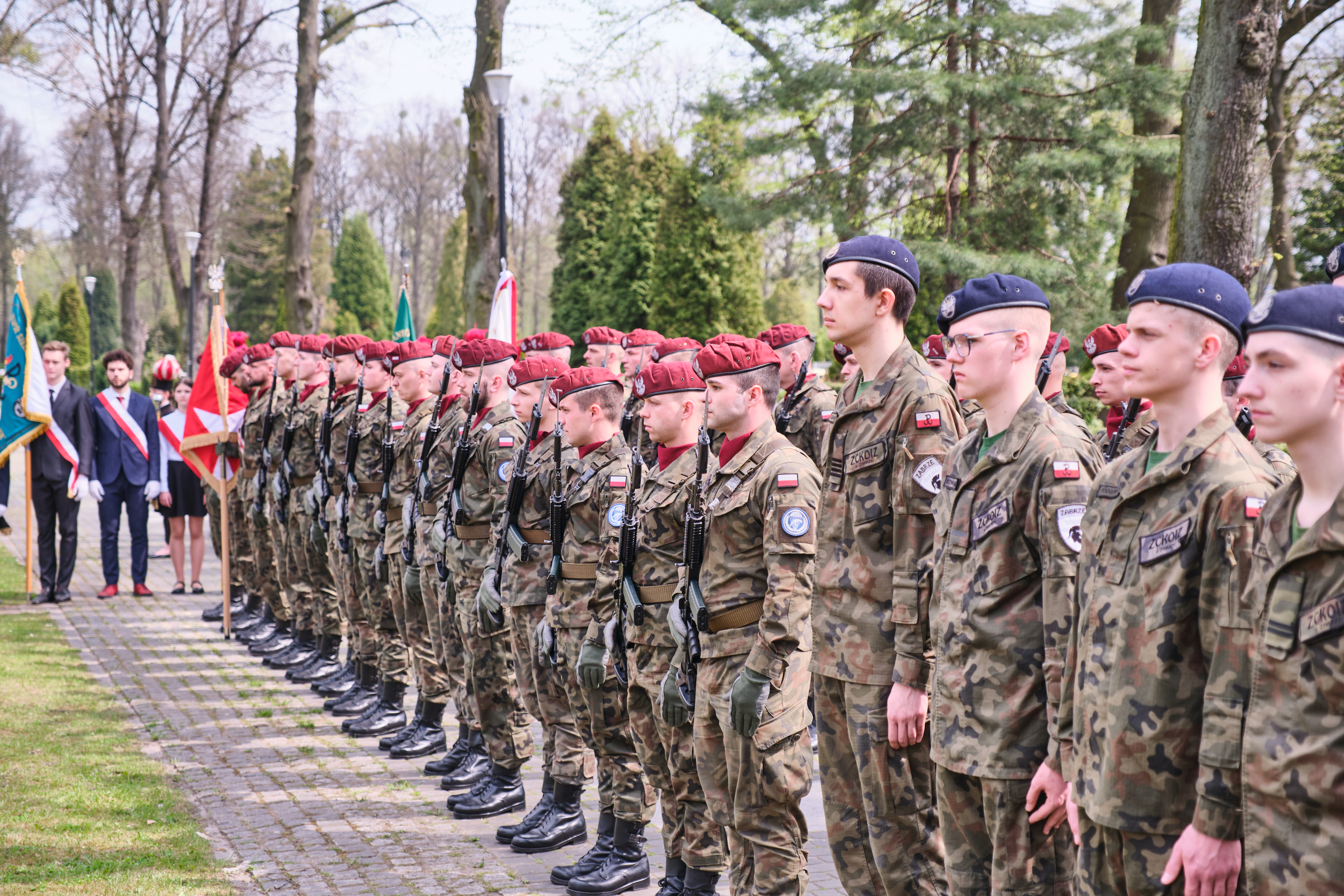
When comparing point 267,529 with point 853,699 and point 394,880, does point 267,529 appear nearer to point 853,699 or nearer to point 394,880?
point 394,880

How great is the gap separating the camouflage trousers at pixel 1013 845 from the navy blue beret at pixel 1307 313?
1377mm

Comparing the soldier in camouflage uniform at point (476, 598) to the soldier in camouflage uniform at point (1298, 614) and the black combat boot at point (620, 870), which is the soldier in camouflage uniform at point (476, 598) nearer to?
the black combat boot at point (620, 870)

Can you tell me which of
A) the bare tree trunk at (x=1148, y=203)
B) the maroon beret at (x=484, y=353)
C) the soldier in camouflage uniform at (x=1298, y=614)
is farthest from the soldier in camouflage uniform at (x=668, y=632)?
the bare tree trunk at (x=1148, y=203)

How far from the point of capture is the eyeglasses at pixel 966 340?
3322 millimetres

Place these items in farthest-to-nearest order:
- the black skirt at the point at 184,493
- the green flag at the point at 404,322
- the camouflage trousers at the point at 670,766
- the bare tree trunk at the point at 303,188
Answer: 1. the bare tree trunk at the point at 303,188
2. the green flag at the point at 404,322
3. the black skirt at the point at 184,493
4. the camouflage trousers at the point at 670,766

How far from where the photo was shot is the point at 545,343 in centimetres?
706

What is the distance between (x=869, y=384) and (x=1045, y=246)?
11014 mm

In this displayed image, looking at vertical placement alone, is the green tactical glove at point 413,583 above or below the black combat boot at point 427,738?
above

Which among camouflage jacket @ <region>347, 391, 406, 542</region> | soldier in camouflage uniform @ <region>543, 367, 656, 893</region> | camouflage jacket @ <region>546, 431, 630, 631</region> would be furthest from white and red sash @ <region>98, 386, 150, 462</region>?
camouflage jacket @ <region>546, 431, 630, 631</region>

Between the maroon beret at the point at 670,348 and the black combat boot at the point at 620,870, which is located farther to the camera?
the maroon beret at the point at 670,348

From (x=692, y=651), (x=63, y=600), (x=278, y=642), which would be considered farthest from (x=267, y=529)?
(x=692, y=651)

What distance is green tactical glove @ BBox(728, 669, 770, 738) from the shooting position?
3.87 m

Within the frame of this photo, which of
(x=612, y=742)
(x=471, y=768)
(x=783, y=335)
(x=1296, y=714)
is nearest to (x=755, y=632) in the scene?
(x=612, y=742)

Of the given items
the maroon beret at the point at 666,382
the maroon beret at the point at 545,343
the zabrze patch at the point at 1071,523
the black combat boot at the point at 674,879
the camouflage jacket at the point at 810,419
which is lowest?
the black combat boot at the point at 674,879
